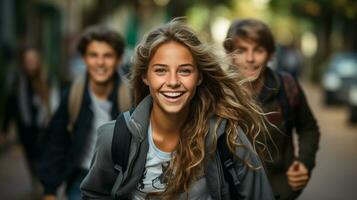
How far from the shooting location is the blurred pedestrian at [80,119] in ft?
15.9

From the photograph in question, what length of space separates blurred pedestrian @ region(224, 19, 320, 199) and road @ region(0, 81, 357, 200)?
470 cm

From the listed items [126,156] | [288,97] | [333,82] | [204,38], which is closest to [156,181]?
[126,156]

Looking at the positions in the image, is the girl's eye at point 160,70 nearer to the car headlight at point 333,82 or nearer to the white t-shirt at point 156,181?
the white t-shirt at point 156,181

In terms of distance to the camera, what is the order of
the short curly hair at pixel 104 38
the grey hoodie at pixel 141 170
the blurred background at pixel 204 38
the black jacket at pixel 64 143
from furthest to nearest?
the blurred background at pixel 204 38, the short curly hair at pixel 104 38, the black jacket at pixel 64 143, the grey hoodie at pixel 141 170

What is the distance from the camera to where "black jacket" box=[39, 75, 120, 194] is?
4816mm

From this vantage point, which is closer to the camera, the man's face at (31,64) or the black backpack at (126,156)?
the black backpack at (126,156)

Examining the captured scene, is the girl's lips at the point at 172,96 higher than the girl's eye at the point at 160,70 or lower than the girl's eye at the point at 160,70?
lower

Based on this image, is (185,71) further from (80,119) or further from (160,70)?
(80,119)

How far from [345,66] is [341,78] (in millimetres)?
823

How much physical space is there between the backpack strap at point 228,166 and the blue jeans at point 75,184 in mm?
1972

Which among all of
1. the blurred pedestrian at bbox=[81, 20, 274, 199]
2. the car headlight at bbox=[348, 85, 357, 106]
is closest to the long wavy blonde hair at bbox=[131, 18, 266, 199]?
the blurred pedestrian at bbox=[81, 20, 274, 199]

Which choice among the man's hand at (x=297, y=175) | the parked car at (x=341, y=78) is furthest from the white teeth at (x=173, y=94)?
the parked car at (x=341, y=78)

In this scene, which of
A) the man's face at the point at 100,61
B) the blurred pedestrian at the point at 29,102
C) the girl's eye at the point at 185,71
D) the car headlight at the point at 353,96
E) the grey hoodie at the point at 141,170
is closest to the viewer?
the grey hoodie at the point at 141,170

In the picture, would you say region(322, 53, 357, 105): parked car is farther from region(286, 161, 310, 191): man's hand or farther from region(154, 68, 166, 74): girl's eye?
region(154, 68, 166, 74): girl's eye
